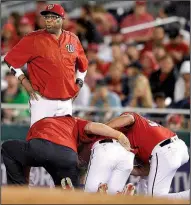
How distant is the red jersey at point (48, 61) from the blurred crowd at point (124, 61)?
3.22 metres

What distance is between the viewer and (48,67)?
8.70 m

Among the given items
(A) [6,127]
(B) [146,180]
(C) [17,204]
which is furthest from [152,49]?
(C) [17,204]

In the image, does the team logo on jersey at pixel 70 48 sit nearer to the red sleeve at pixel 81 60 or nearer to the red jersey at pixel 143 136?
the red sleeve at pixel 81 60

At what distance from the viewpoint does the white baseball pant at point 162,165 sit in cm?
872

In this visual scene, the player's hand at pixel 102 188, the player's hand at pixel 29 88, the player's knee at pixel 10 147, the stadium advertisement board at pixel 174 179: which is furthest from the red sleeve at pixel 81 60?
the stadium advertisement board at pixel 174 179

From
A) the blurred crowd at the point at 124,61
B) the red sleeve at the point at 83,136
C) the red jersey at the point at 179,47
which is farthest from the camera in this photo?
the red jersey at the point at 179,47

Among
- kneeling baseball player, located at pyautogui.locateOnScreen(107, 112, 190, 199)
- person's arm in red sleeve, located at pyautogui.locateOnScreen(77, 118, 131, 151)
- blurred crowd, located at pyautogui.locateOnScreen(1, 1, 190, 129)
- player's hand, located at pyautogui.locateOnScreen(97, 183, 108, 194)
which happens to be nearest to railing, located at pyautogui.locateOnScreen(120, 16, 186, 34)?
blurred crowd, located at pyautogui.locateOnScreen(1, 1, 190, 129)

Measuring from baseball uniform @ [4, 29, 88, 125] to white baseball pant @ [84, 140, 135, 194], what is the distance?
638 mm

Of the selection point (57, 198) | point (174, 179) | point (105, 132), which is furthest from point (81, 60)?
point (57, 198)

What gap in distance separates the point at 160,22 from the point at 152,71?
2.07 meters

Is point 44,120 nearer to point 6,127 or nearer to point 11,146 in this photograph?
point 11,146

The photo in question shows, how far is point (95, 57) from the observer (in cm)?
1428

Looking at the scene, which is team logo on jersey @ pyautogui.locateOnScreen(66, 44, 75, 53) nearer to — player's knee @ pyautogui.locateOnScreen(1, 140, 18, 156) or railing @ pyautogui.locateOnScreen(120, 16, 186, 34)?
player's knee @ pyautogui.locateOnScreen(1, 140, 18, 156)

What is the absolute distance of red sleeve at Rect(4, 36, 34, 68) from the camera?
876 cm
